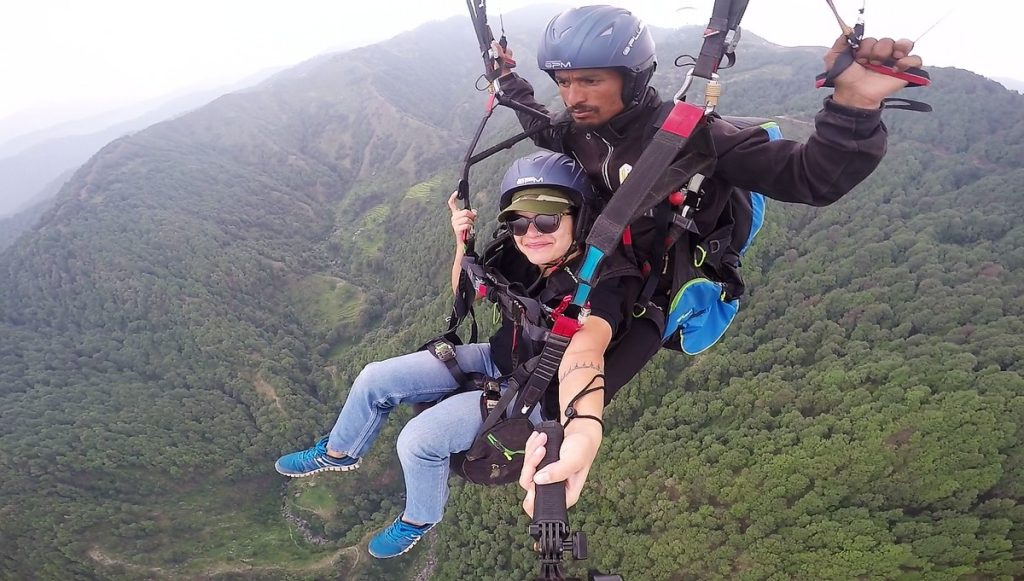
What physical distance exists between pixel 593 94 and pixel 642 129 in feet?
1.26

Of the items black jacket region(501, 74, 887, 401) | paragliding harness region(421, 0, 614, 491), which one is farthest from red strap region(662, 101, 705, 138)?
paragliding harness region(421, 0, 614, 491)

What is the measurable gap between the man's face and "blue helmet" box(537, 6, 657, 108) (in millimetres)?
51

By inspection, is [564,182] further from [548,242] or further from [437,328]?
[437,328]

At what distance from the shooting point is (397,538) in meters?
4.73

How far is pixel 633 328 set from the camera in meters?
3.66

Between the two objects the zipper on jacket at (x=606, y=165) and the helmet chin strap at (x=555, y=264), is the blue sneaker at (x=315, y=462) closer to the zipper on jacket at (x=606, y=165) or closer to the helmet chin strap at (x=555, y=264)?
the helmet chin strap at (x=555, y=264)

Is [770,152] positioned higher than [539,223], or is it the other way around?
[770,152]

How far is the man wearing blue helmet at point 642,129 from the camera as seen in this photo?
7.80ft

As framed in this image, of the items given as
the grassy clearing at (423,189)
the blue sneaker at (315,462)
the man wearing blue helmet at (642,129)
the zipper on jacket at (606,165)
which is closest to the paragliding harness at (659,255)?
the man wearing blue helmet at (642,129)

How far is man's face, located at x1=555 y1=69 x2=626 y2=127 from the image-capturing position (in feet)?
11.2

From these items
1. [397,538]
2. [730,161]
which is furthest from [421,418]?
[730,161]

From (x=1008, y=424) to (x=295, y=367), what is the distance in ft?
223

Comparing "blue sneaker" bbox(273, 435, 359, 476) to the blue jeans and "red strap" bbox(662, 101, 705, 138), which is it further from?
"red strap" bbox(662, 101, 705, 138)

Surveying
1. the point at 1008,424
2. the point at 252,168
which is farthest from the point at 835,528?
the point at 252,168
